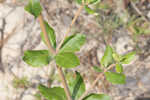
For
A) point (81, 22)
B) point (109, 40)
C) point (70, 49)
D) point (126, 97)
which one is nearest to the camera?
point (70, 49)

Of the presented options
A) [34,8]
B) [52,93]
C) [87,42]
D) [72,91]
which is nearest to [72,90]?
[72,91]

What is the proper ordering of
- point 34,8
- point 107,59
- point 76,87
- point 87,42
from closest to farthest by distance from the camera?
1. point 34,8
2. point 107,59
3. point 76,87
4. point 87,42

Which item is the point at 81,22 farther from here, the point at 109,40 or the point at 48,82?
the point at 48,82

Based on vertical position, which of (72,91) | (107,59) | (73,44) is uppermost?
(73,44)

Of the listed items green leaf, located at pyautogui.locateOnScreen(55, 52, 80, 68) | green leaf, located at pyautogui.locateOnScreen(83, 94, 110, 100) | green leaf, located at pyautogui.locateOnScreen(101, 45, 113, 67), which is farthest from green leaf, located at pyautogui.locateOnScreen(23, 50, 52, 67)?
green leaf, located at pyautogui.locateOnScreen(83, 94, 110, 100)

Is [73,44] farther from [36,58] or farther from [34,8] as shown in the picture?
[34,8]

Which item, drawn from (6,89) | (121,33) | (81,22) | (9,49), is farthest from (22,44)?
(121,33)

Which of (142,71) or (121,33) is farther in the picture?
(121,33)
